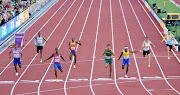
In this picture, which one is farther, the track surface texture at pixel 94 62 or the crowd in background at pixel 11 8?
the crowd in background at pixel 11 8

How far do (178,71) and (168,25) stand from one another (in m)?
13.8

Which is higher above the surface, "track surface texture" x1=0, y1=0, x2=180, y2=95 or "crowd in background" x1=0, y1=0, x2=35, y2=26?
"crowd in background" x1=0, y1=0, x2=35, y2=26

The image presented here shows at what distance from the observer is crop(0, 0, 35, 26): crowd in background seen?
30.4 metres

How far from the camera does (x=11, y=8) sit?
34.8m

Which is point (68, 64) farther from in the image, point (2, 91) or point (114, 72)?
point (2, 91)

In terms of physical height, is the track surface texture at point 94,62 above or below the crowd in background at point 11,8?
below

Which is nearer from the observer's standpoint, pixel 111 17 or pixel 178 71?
pixel 178 71

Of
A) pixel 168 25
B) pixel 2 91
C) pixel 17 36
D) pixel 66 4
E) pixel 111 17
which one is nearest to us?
pixel 2 91

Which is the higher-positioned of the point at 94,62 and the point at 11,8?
the point at 11,8

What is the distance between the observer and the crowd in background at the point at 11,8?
30.4 metres

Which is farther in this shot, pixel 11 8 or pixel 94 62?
pixel 11 8

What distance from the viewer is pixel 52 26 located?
110 feet

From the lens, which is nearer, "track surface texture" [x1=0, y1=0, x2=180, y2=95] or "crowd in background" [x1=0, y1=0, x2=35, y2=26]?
"track surface texture" [x1=0, y1=0, x2=180, y2=95]

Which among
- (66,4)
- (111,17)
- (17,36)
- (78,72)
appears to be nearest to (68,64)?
(78,72)
